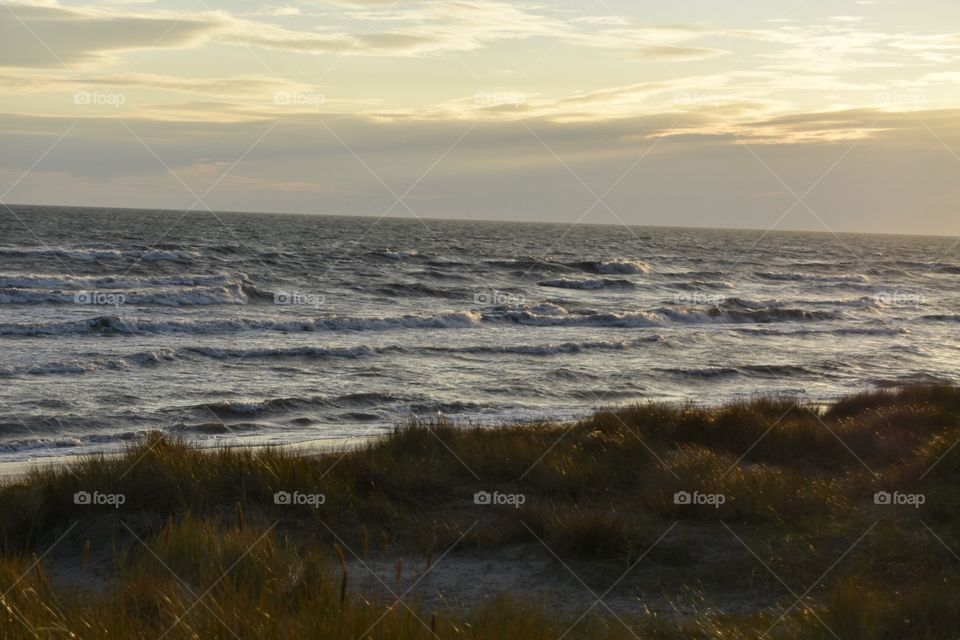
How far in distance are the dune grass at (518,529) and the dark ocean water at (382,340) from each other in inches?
220

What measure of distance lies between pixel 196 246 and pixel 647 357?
41.8 metres

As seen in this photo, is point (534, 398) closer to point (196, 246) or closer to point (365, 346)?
point (365, 346)

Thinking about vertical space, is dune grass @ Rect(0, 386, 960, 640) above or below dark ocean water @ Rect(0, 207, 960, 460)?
above

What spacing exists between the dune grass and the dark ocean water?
558 cm

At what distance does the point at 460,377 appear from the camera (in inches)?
838

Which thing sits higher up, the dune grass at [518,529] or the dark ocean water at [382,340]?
the dune grass at [518,529]

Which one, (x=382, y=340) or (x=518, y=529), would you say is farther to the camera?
(x=382, y=340)

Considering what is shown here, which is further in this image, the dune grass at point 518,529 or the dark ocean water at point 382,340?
the dark ocean water at point 382,340

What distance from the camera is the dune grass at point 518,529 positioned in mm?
4613

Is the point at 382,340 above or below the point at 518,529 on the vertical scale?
below

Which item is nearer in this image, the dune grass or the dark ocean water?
the dune grass

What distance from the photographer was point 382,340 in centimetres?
2717

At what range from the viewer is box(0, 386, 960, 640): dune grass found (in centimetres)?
461

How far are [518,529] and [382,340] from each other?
1980 centimetres
